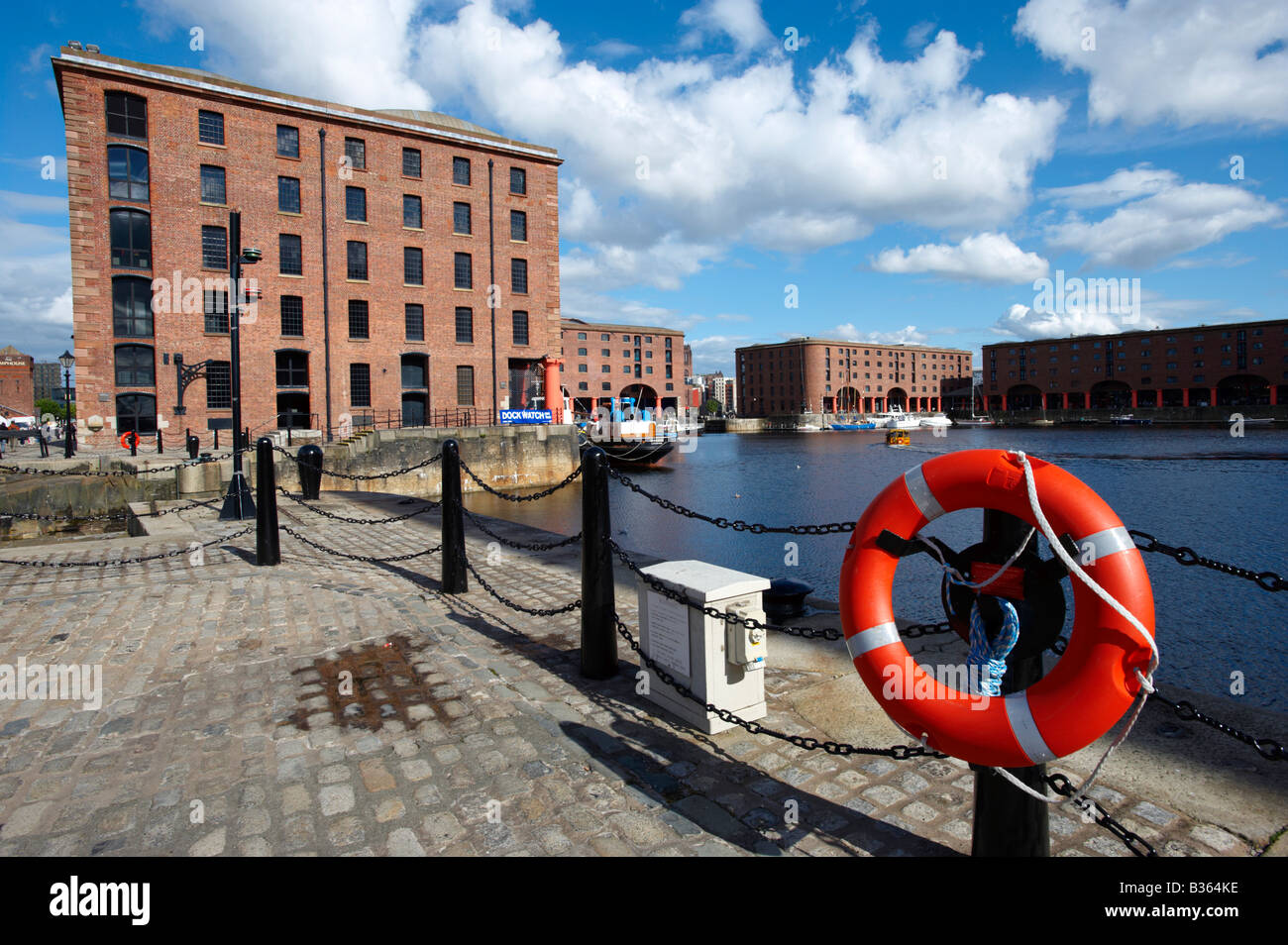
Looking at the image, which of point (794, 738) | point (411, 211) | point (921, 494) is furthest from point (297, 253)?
point (921, 494)

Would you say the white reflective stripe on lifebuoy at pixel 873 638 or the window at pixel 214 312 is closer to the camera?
the white reflective stripe on lifebuoy at pixel 873 638

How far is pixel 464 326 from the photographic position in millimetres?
35125

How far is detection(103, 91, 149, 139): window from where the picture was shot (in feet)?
88.9

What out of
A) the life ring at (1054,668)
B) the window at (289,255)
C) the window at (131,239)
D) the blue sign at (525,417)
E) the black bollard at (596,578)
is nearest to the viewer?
the life ring at (1054,668)

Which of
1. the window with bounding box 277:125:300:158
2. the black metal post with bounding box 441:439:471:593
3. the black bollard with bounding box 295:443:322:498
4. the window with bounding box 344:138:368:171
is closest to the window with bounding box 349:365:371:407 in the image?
the window with bounding box 344:138:368:171

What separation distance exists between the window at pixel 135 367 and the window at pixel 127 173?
19.6ft

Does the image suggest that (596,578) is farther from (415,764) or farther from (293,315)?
(293,315)

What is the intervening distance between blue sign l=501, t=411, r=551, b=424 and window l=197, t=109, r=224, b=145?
16.4m

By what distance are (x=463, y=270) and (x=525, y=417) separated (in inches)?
355

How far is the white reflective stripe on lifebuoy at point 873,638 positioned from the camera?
2.68m

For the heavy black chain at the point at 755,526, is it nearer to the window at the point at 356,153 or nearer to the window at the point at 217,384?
the window at the point at 217,384

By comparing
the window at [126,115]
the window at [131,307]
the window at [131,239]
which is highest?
the window at [126,115]

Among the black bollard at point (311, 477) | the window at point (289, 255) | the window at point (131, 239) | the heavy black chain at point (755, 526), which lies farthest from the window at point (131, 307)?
the heavy black chain at point (755, 526)
